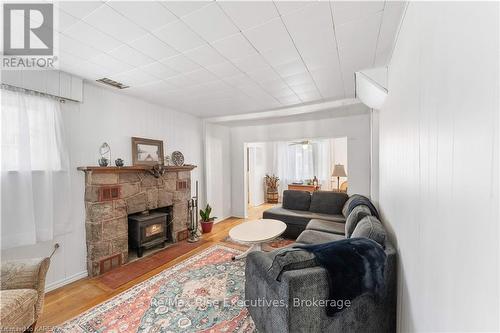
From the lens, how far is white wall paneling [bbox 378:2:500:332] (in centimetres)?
52

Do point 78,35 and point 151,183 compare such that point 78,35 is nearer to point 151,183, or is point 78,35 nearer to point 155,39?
point 155,39

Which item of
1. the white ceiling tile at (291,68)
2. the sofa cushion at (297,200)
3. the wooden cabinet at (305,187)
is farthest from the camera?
the wooden cabinet at (305,187)

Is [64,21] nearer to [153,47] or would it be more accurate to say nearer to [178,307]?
[153,47]

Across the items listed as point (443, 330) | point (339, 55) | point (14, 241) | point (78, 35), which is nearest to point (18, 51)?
point (78, 35)

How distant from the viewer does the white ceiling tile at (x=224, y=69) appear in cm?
228

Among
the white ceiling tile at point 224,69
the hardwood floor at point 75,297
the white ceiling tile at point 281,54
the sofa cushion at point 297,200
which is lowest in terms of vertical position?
the hardwood floor at point 75,297

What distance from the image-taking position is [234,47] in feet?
6.33

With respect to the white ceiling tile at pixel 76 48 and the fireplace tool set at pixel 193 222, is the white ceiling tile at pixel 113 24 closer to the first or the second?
the white ceiling tile at pixel 76 48

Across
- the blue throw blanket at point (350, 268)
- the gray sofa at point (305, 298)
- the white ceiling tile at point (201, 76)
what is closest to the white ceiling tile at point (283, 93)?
the white ceiling tile at point (201, 76)

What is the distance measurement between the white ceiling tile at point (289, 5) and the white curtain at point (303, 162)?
6.01 m

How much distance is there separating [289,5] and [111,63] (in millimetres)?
1920

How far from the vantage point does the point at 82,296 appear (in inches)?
89.8

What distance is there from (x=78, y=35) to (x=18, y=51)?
807mm

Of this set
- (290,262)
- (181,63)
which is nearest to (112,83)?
(181,63)
